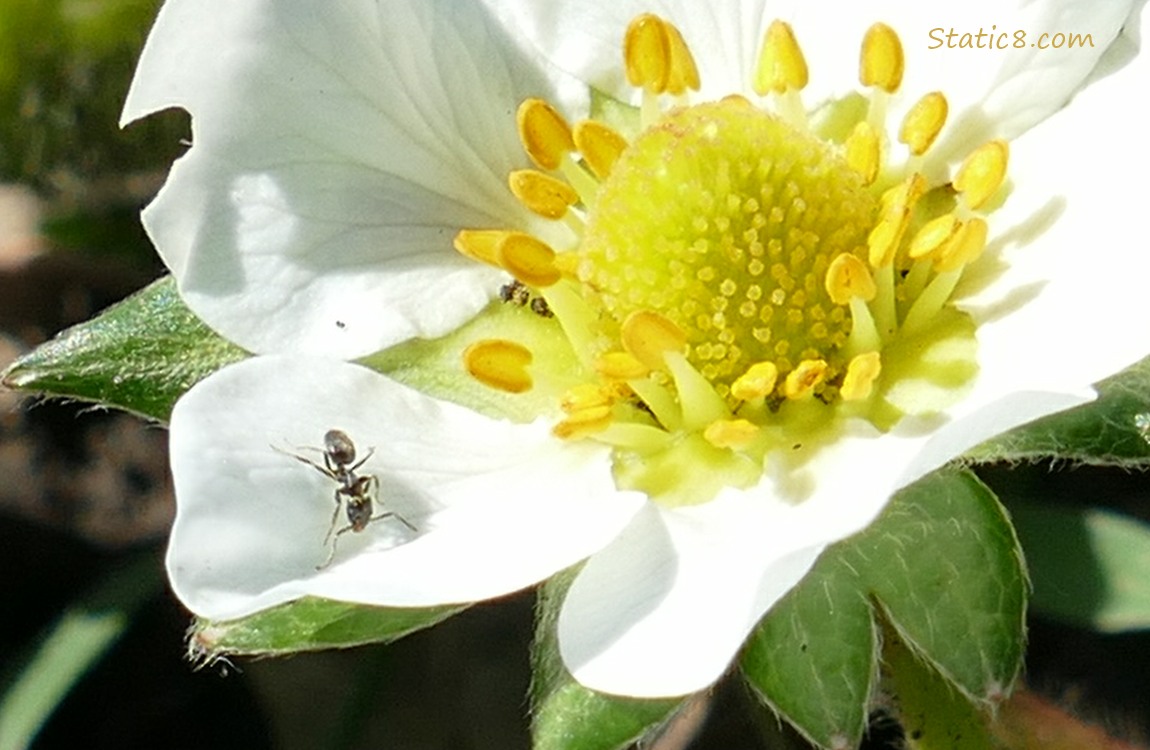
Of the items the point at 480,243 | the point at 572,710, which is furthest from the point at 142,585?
the point at 572,710

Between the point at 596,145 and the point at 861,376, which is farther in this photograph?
the point at 596,145

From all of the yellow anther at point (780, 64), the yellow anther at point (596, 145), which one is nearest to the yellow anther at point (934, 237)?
the yellow anther at point (780, 64)

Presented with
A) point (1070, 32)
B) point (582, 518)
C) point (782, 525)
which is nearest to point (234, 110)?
point (582, 518)

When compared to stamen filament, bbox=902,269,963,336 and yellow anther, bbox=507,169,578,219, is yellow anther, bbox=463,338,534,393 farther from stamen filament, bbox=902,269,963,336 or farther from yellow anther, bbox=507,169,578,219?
stamen filament, bbox=902,269,963,336

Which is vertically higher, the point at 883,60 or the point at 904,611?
the point at 883,60

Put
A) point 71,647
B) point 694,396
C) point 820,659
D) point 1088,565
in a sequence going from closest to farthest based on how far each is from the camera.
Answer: point 820,659
point 694,396
point 1088,565
point 71,647

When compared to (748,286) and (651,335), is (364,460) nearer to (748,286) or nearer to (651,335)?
(651,335)
